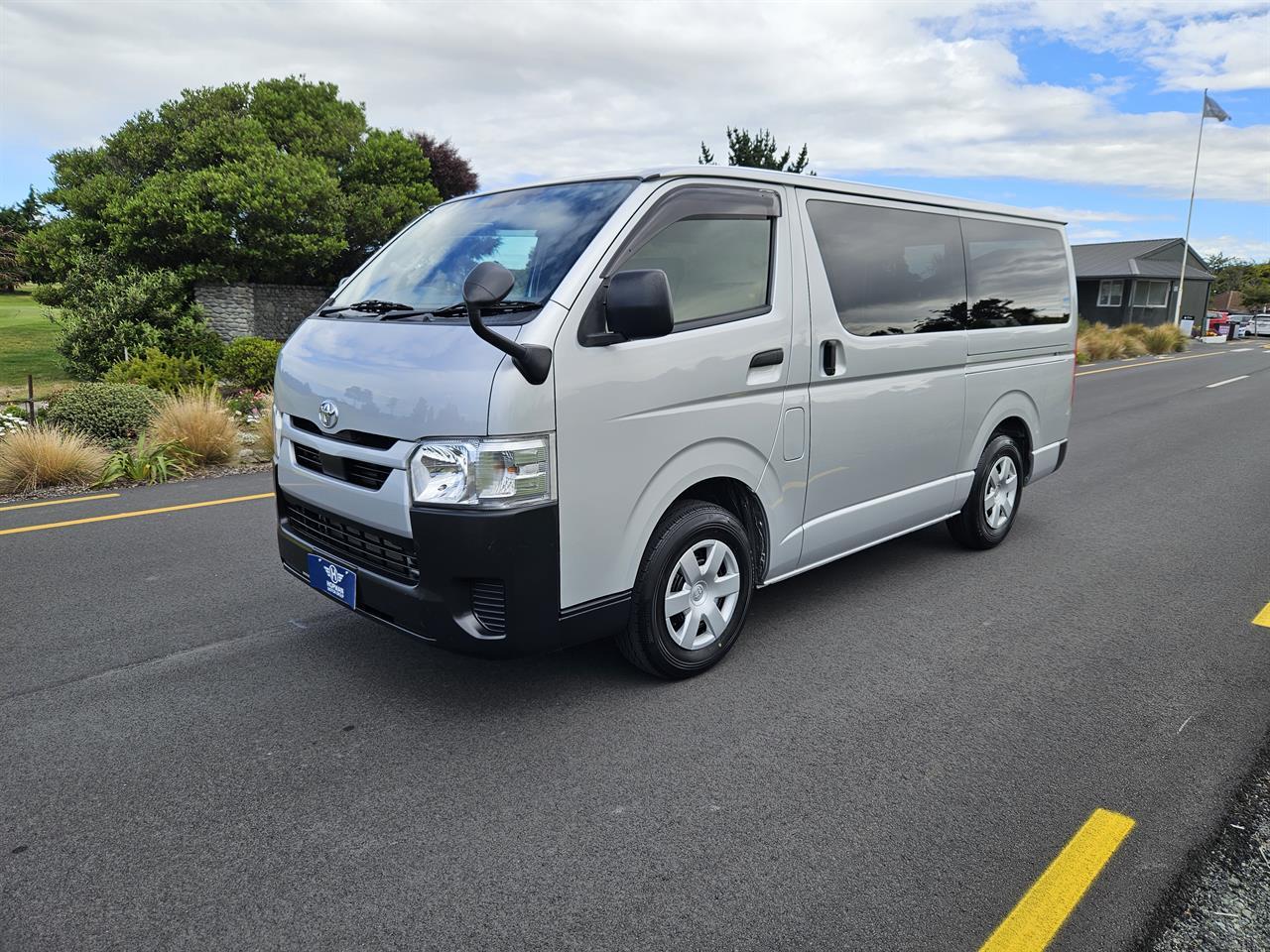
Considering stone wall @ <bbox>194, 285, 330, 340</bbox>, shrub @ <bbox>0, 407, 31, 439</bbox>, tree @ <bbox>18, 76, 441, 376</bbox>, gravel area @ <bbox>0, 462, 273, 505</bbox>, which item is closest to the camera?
gravel area @ <bbox>0, 462, 273, 505</bbox>

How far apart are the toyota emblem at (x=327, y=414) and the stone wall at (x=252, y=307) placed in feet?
51.1

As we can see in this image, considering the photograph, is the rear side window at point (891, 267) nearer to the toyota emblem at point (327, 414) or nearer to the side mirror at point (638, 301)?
the side mirror at point (638, 301)

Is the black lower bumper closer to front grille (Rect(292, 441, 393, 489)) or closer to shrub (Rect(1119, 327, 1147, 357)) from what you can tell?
front grille (Rect(292, 441, 393, 489))

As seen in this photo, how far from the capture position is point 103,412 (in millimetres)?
9117

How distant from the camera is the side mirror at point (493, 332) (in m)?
2.96

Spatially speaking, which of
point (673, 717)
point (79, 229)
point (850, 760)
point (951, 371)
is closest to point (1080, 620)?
point (951, 371)

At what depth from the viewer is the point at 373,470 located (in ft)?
10.9

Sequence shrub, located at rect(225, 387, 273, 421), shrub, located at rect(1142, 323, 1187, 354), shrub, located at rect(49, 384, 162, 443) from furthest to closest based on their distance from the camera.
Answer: shrub, located at rect(1142, 323, 1187, 354)
shrub, located at rect(225, 387, 273, 421)
shrub, located at rect(49, 384, 162, 443)

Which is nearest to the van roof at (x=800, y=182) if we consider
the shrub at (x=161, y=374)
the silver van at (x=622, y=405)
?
the silver van at (x=622, y=405)

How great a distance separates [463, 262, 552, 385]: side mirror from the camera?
296cm

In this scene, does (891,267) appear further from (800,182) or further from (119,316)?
(119,316)

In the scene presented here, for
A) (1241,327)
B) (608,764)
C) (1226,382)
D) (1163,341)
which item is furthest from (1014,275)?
(1241,327)

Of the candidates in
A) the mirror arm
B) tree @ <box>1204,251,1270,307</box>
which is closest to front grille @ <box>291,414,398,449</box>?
the mirror arm

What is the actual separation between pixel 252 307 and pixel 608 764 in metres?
17.9
